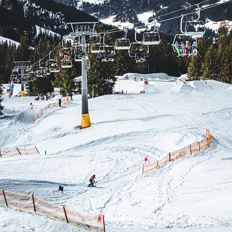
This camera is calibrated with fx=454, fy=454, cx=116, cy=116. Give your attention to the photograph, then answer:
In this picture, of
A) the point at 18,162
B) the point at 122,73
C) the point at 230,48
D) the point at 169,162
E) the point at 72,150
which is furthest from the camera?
the point at 122,73

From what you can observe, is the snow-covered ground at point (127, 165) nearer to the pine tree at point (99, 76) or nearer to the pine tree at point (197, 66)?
the pine tree at point (99, 76)

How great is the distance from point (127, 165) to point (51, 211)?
16.0 m

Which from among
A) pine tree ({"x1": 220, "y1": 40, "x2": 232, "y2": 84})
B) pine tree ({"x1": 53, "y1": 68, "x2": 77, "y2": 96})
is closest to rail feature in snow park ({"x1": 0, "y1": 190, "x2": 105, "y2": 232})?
pine tree ({"x1": 53, "y1": 68, "x2": 77, "y2": 96})

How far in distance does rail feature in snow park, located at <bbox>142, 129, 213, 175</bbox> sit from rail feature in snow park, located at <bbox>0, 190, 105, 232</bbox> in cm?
1311

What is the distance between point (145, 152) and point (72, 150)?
7.32m

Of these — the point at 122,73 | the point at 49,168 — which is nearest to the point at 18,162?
the point at 49,168

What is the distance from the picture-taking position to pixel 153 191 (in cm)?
2800

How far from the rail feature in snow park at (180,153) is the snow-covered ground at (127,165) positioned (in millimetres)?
652

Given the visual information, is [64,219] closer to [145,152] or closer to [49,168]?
[49,168]

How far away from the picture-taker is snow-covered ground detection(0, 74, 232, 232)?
23.1m

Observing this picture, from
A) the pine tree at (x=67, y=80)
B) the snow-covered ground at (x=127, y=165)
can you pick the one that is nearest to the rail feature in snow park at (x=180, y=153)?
the snow-covered ground at (x=127, y=165)

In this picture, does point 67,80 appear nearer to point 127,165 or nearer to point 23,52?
point 127,165

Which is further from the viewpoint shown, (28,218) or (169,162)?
(169,162)

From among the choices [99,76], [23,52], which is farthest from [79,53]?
[23,52]
